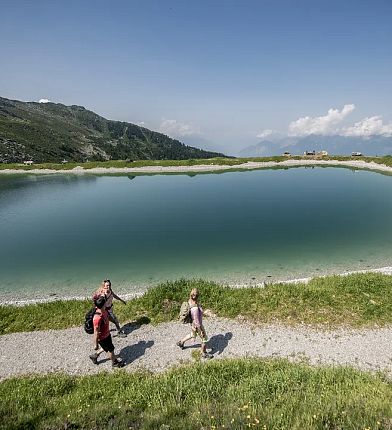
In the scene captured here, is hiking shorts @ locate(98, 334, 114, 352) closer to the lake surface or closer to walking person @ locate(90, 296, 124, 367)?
walking person @ locate(90, 296, 124, 367)

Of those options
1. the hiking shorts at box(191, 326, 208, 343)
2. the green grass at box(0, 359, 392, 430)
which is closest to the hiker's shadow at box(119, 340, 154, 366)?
the green grass at box(0, 359, 392, 430)

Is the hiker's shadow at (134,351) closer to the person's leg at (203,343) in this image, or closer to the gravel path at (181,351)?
the gravel path at (181,351)

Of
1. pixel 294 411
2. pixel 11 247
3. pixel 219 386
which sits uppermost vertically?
pixel 294 411

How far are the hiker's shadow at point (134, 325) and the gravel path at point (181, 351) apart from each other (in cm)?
5

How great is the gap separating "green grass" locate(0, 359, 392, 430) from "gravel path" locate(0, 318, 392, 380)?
1.27 metres

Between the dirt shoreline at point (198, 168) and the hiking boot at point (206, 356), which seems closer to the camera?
the hiking boot at point (206, 356)

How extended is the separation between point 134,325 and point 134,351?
2323 mm

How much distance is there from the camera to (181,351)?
15281 mm

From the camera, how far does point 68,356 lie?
1527 centimetres

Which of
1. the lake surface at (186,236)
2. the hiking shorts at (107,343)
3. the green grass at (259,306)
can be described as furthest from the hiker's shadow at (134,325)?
the lake surface at (186,236)

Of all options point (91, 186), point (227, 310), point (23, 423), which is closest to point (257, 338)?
point (227, 310)

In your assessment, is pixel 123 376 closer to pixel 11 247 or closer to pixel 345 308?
pixel 345 308

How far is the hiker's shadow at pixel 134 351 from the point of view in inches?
588

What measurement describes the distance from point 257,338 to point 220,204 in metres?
42.3
